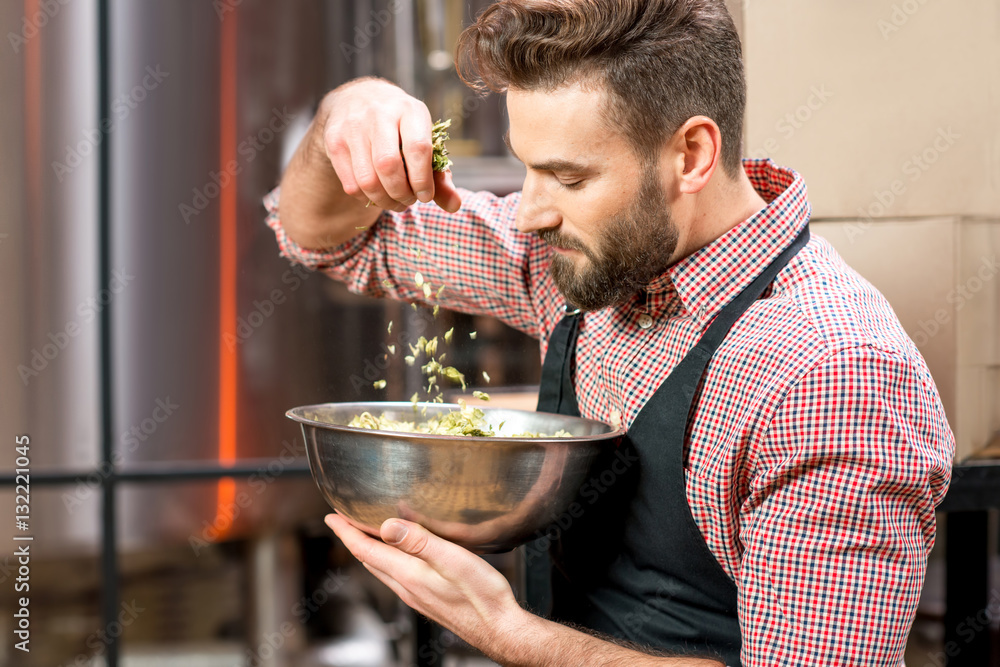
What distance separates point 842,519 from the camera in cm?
93

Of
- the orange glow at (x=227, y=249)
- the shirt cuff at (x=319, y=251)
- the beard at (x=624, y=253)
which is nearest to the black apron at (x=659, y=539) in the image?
the beard at (x=624, y=253)

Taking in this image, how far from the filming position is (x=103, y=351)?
1.66 meters

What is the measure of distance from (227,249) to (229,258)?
0.02 meters

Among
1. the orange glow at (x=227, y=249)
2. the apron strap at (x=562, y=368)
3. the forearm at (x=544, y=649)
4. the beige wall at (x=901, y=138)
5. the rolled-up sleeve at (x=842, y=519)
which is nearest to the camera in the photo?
the rolled-up sleeve at (x=842, y=519)

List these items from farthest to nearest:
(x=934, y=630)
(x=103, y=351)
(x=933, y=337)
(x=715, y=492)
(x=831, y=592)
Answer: (x=934, y=630) < (x=103, y=351) < (x=933, y=337) < (x=715, y=492) < (x=831, y=592)

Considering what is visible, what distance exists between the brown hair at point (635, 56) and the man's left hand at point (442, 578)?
583 mm

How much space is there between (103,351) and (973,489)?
169 cm

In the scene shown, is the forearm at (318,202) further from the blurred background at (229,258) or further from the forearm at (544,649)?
the forearm at (544,649)

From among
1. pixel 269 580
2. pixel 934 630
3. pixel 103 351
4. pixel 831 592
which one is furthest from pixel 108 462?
pixel 934 630

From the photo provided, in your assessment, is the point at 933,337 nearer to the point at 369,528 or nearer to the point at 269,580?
the point at 369,528

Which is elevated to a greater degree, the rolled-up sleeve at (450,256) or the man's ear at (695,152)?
the man's ear at (695,152)

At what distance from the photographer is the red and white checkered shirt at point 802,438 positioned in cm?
93

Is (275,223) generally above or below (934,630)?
above

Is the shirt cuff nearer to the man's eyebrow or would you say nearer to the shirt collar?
the man's eyebrow
